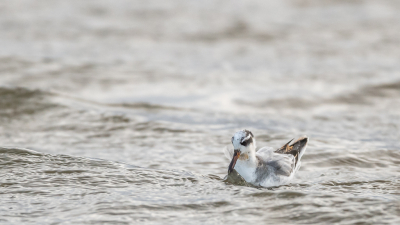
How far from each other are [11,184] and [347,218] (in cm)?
419

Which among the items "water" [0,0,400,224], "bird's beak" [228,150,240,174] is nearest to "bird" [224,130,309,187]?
"bird's beak" [228,150,240,174]

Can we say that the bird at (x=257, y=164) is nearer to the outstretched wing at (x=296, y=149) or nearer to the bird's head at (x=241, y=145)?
the bird's head at (x=241, y=145)

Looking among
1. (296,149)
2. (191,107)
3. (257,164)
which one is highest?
(191,107)

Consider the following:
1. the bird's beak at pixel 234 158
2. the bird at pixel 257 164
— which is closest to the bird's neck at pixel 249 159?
the bird at pixel 257 164

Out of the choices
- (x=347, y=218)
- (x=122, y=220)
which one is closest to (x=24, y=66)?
(x=122, y=220)

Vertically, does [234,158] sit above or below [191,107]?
below

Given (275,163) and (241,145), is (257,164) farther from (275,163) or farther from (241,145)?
(241,145)

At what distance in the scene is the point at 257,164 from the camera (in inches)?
294

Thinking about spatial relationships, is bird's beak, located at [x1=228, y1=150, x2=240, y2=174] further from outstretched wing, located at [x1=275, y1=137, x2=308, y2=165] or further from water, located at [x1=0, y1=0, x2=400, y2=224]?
outstretched wing, located at [x1=275, y1=137, x2=308, y2=165]

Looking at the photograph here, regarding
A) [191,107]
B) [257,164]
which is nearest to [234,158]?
[257,164]

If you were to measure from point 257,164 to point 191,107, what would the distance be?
454 cm

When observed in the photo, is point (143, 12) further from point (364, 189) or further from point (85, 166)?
point (364, 189)

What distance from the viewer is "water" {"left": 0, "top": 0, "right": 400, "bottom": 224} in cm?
660

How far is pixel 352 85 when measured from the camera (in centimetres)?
1348
